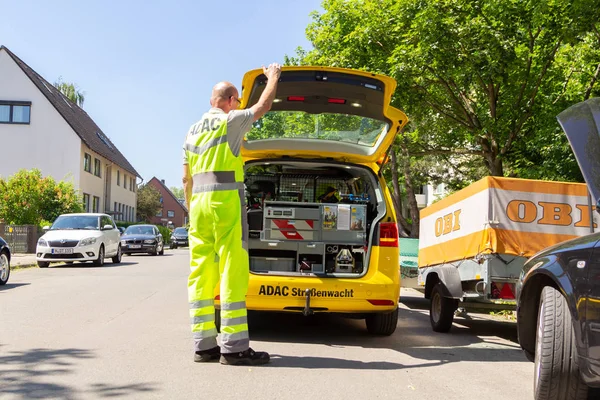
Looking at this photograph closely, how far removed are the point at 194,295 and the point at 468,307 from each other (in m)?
3.59

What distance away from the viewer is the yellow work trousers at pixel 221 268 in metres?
5.00

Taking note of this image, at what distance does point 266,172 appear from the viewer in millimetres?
7711

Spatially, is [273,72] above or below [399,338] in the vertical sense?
above

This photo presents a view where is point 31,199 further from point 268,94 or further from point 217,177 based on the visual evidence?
point 268,94

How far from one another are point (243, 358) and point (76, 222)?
16047 mm

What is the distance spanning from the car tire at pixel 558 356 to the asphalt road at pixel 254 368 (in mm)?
903

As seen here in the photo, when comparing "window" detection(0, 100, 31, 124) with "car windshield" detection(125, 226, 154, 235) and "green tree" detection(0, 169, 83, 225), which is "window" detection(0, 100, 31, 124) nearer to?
"green tree" detection(0, 169, 83, 225)

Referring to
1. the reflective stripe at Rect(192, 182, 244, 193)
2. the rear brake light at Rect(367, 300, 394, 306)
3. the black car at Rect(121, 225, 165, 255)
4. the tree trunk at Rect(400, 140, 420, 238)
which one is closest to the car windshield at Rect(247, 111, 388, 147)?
the rear brake light at Rect(367, 300, 394, 306)

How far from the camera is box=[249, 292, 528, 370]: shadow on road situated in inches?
220

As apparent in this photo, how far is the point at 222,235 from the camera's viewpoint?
5.10 m

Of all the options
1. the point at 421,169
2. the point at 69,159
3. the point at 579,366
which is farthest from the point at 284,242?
the point at 69,159

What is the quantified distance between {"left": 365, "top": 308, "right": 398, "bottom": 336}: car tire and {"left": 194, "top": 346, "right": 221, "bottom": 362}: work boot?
2.19 m

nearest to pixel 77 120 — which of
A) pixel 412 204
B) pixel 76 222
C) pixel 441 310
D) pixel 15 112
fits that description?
pixel 15 112

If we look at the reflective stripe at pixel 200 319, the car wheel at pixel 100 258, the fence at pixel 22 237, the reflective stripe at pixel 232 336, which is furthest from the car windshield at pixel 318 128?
the fence at pixel 22 237
